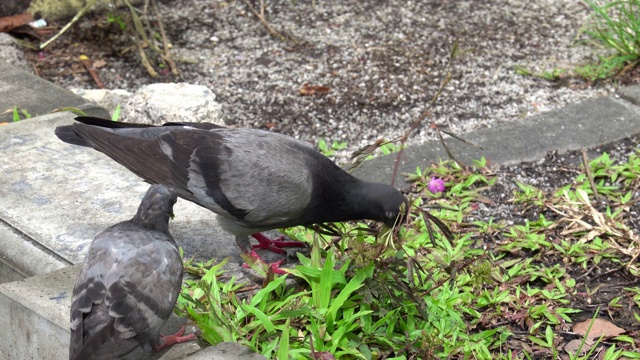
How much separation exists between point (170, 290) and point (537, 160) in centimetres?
306

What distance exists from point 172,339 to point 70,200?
4.56 ft

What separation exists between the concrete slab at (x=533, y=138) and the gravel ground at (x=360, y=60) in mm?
232

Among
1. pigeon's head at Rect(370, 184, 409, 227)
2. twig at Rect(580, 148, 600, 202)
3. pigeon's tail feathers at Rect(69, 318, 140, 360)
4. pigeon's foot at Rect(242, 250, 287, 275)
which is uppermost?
pigeon's tail feathers at Rect(69, 318, 140, 360)

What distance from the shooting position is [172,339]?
349 cm

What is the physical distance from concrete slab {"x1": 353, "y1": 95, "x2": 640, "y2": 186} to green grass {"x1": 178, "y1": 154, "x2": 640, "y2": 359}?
578 mm

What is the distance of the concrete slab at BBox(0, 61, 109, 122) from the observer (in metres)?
5.61

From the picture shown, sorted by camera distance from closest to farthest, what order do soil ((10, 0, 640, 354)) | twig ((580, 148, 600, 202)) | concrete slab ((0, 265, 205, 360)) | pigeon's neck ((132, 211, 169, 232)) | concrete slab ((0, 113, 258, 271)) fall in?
1. concrete slab ((0, 265, 205, 360))
2. pigeon's neck ((132, 211, 169, 232))
3. concrete slab ((0, 113, 258, 271))
4. twig ((580, 148, 600, 202))
5. soil ((10, 0, 640, 354))

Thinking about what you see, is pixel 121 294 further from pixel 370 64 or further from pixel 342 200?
pixel 370 64

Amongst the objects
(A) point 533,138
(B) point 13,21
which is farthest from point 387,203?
(B) point 13,21

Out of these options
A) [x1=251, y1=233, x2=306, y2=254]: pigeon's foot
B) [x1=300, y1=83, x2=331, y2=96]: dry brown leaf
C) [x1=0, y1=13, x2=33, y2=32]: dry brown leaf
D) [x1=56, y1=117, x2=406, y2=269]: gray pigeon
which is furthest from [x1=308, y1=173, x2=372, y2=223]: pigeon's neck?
[x1=0, y1=13, x2=33, y2=32]: dry brown leaf

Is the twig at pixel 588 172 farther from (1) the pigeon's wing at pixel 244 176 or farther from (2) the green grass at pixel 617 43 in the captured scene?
(1) the pigeon's wing at pixel 244 176

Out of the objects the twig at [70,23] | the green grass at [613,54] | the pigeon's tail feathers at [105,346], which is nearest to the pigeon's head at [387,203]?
the pigeon's tail feathers at [105,346]

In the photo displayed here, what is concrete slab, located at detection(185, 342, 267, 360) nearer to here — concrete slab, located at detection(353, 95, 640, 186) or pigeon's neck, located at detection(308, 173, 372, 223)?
pigeon's neck, located at detection(308, 173, 372, 223)

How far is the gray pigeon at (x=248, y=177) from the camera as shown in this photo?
13.2ft
